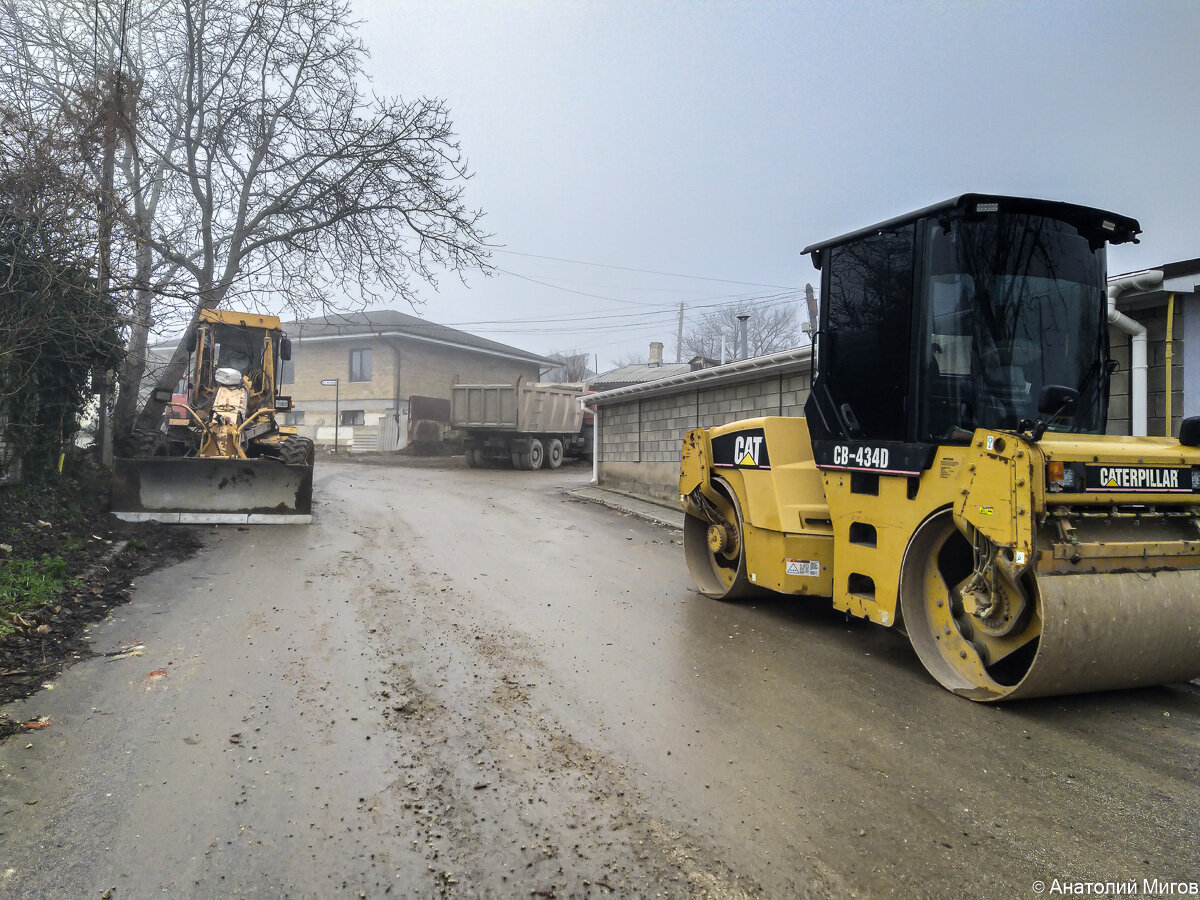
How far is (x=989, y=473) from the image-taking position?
409 centimetres

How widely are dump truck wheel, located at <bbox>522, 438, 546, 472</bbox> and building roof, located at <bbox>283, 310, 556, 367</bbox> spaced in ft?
34.6

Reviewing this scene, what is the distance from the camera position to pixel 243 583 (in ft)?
24.2

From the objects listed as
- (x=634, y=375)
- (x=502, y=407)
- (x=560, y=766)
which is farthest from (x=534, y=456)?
(x=560, y=766)

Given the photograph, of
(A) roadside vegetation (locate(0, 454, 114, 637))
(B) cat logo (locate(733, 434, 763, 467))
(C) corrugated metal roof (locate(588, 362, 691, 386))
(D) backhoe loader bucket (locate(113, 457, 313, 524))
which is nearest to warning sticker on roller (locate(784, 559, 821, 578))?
(B) cat logo (locate(733, 434, 763, 467))

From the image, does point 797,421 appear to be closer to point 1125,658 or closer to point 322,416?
point 1125,658

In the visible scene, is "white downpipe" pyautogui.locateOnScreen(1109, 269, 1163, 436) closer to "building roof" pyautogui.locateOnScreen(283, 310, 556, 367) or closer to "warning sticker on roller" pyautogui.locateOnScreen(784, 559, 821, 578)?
"warning sticker on roller" pyautogui.locateOnScreen(784, 559, 821, 578)

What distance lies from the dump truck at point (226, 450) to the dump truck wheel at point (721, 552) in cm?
626

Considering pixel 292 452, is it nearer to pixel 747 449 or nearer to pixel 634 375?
pixel 747 449

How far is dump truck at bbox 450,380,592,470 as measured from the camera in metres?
23.6

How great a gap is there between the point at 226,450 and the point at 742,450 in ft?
28.5

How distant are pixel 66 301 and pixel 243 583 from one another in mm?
3664

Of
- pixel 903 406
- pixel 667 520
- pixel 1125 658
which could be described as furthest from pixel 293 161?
pixel 1125 658

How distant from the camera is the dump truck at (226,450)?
34.2 feet

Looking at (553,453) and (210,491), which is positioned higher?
(553,453)
